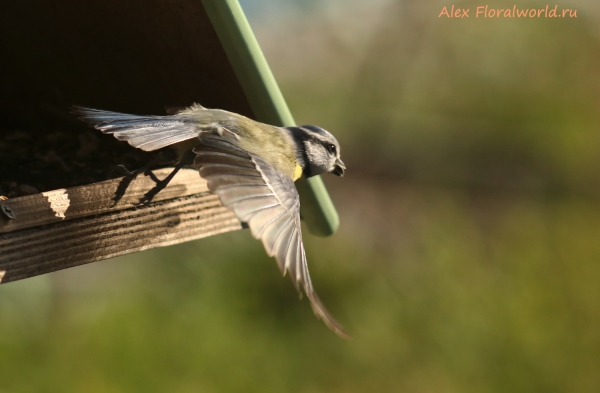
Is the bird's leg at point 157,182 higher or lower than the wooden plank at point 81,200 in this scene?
lower

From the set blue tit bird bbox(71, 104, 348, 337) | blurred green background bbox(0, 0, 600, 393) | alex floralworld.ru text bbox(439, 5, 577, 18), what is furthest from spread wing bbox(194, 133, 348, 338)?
alex floralworld.ru text bbox(439, 5, 577, 18)

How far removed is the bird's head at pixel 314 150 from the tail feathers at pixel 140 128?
1.18 ft

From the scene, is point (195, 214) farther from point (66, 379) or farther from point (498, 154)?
point (498, 154)

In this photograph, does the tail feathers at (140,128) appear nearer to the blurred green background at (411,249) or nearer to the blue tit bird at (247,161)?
the blue tit bird at (247,161)

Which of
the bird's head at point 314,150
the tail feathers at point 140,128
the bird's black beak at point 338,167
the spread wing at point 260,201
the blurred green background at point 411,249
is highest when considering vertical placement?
the tail feathers at point 140,128

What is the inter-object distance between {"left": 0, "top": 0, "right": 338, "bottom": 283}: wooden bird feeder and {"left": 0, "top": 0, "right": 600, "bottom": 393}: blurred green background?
0.69 metres

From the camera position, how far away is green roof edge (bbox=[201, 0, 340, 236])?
129 cm

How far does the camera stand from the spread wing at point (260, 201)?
37.2 inches

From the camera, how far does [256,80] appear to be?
1.38 m

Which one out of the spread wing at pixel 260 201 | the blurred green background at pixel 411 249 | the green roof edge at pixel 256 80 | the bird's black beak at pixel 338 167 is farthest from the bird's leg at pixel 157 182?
the blurred green background at pixel 411 249

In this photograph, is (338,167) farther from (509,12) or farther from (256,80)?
(509,12)

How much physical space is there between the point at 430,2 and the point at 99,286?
2457mm

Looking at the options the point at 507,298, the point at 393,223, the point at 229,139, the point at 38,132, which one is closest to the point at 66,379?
the point at 38,132

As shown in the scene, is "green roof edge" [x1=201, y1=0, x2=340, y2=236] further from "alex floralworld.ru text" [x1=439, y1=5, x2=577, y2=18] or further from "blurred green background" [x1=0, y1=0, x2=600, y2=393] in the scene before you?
"alex floralworld.ru text" [x1=439, y1=5, x2=577, y2=18]
